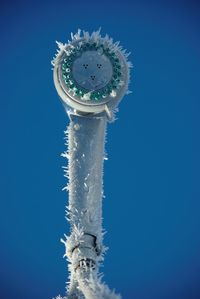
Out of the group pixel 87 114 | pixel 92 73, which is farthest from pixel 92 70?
pixel 87 114

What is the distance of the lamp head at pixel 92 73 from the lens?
8.52 metres

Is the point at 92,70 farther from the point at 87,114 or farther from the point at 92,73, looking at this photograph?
the point at 87,114

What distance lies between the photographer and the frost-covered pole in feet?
26.8

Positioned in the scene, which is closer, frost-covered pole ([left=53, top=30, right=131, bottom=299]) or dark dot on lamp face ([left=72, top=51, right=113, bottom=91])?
frost-covered pole ([left=53, top=30, right=131, bottom=299])

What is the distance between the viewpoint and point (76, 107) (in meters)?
8.68

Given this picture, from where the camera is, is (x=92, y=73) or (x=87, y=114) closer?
(x=92, y=73)

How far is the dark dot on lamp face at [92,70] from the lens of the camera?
8.50 metres

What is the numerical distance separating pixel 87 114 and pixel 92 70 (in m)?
0.78

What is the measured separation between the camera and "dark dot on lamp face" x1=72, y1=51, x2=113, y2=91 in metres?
8.50

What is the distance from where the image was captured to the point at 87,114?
28.9ft

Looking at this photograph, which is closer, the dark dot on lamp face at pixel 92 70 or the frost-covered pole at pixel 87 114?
the frost-covered pole at pixel 87 114

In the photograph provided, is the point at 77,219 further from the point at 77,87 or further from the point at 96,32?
the point at 96,32

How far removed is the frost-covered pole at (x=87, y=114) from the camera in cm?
817

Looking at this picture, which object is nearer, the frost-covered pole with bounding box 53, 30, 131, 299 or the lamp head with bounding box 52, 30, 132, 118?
the frost-covered pole with bounding box 53, 30, 131, 299
